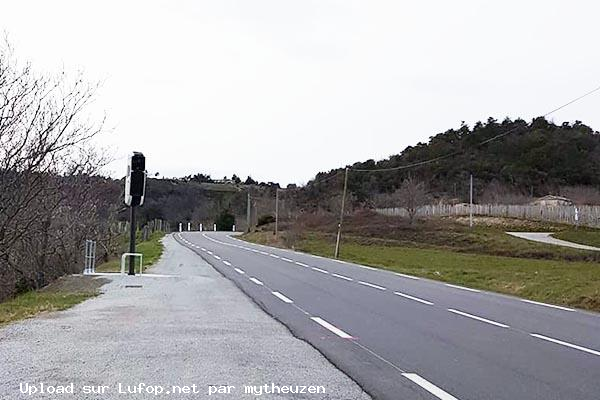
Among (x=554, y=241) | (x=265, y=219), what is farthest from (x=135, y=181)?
(x=265, y=219)

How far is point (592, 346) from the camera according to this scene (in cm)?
1150

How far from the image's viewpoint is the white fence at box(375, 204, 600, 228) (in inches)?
3236

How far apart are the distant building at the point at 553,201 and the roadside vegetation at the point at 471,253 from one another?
246 inches

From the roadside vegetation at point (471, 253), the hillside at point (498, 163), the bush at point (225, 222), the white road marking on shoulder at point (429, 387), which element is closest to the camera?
the white road marking on shoulder at point (429, 387)

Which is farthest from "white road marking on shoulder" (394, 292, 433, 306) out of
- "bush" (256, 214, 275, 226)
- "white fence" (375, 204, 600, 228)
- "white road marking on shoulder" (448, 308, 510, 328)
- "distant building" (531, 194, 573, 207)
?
"bush" (256, 214, 275, 226)

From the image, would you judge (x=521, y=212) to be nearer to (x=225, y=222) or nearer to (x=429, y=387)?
(x=225, y=222)

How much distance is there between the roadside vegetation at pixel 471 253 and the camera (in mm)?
24016

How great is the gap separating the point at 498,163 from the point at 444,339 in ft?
314

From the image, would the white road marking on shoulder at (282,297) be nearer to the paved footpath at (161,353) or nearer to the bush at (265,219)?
the paved footpath at (161,353)

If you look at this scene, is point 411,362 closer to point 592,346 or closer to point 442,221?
point 592,346

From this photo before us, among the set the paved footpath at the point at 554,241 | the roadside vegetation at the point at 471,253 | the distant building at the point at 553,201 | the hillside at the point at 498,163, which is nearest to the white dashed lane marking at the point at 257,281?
the roadside vegetation at the point at 471,253

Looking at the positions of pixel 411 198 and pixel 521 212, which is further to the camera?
A: pixel 521 212

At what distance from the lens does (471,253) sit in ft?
198

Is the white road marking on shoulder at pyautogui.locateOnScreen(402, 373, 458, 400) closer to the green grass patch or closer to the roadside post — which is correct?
the roadside post
